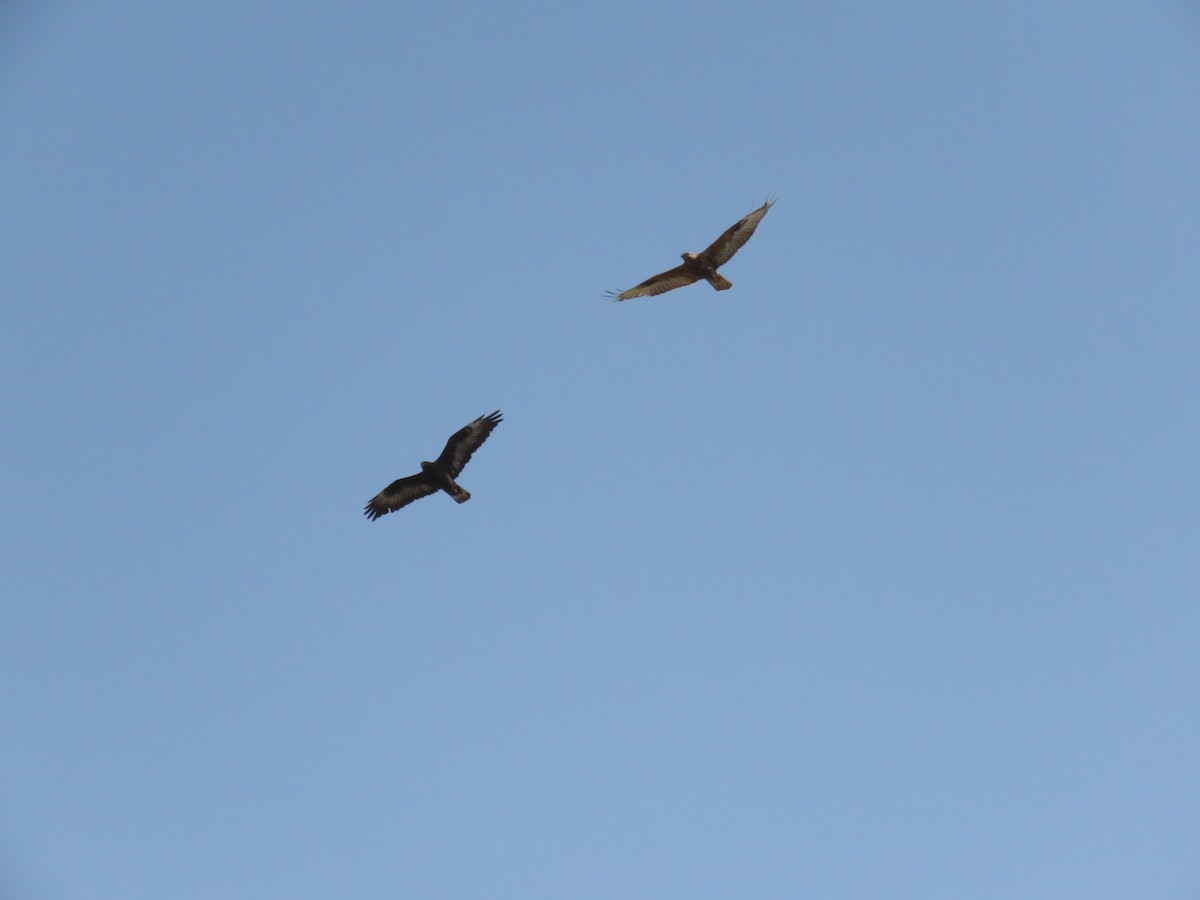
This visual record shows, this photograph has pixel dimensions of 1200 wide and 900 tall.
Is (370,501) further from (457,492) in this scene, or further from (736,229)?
(736,229)

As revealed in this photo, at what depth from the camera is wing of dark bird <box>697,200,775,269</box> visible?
20234 millimetres

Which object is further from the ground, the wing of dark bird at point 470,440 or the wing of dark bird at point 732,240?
the wing of dark bird at point 732,240

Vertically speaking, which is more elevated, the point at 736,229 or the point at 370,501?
the point at 736,229

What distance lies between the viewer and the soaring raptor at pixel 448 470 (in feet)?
63.8

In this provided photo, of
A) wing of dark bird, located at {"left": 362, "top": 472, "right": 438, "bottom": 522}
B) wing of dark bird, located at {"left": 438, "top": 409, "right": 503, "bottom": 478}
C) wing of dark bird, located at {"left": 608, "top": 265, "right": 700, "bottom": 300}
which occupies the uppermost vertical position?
wing of dark bird, located at {"left": 608, "top": 265, "right": 700, "bottom": 300}

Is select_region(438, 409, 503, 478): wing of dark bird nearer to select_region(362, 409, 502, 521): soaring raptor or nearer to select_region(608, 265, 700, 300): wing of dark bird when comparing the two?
select_region(362, 409, 502, 521): soaring raptor

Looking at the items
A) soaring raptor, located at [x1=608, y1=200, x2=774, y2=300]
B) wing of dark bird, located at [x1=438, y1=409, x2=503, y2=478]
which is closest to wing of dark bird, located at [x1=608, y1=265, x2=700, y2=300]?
soaring raptor, located at [x1=608, y1=200, x2=774, y2=300]

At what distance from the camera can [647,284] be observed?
2128 centimetres

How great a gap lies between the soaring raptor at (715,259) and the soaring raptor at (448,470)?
515 centimetres

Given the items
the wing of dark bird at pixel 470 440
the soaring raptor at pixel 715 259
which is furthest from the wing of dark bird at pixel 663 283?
the wing of dark bird at pixel 470 440

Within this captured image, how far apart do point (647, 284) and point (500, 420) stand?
4.83m

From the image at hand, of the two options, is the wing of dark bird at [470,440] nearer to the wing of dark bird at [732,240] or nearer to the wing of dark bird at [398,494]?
the wing of dark bird at [398,494]

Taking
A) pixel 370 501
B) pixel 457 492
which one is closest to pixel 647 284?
pixel 457 492

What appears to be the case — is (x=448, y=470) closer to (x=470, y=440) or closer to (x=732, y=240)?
(x=470, y=440)
